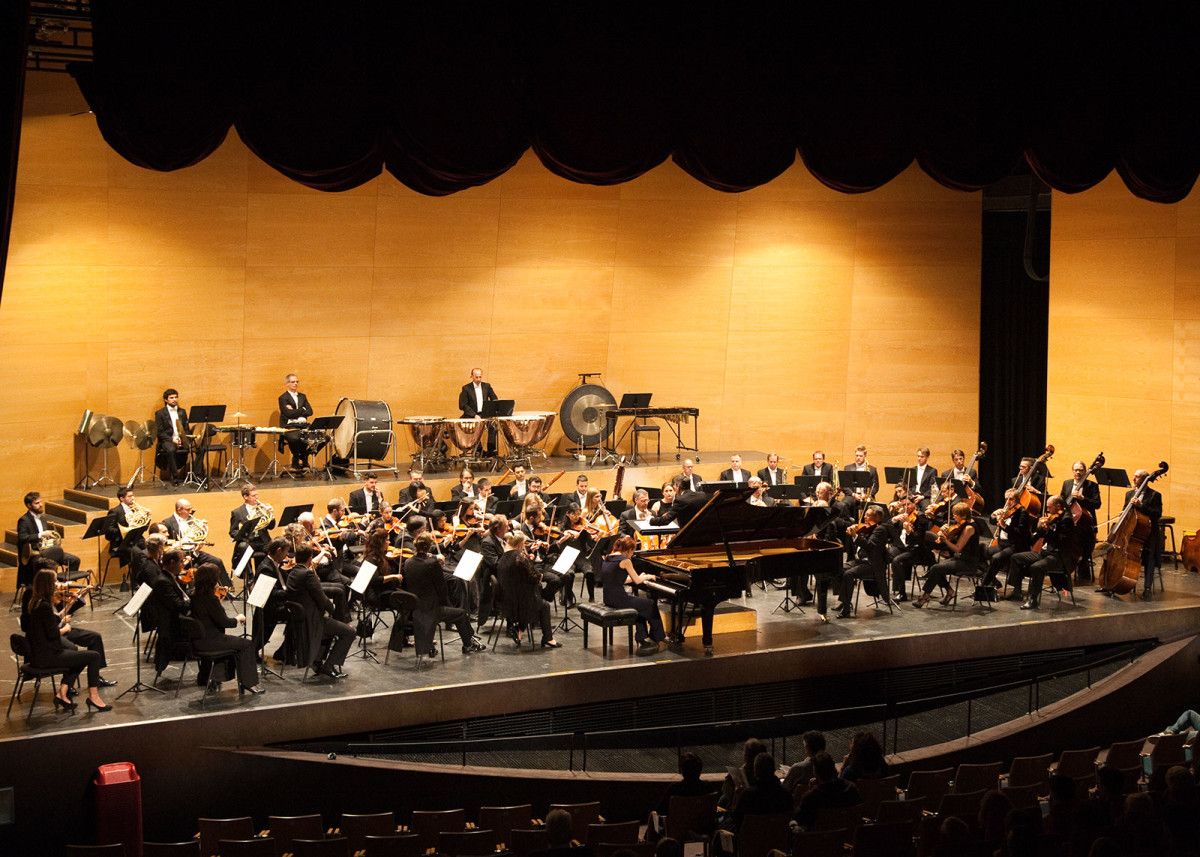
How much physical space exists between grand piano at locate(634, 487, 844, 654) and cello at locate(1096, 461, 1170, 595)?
12.1 feet

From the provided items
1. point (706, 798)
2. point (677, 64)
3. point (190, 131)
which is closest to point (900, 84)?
point (677, 64)

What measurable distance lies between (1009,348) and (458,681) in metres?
12.1

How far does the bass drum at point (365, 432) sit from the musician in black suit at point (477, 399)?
127 centimetres

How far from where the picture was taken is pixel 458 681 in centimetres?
1173

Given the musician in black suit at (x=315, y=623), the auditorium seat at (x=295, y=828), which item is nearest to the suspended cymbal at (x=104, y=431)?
the musician in black suit at (x=315, y=623)

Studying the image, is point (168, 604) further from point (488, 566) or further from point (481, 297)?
point (481, 297)

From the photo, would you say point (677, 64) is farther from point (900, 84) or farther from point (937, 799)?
point (937, 799)

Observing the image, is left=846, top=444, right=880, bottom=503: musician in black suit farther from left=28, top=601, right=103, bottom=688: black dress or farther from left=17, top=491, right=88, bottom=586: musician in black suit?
left=17, top=491, right=88, bottom=586: musician in black suit

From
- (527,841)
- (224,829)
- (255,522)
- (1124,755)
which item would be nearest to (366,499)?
(255,522)

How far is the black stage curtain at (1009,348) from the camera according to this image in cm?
2006

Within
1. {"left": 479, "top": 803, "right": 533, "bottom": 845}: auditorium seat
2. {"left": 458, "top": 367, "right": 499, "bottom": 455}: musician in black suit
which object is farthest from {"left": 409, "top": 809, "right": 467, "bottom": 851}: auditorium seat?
{"left": 458, "top": 367, "right": 499, "bottom": 455}: musician in black suit

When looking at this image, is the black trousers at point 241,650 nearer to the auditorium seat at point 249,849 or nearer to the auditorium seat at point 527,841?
the auditorium seat at point 249,849

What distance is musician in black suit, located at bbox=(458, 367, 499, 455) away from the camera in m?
18.3

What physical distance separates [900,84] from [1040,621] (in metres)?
5.90
